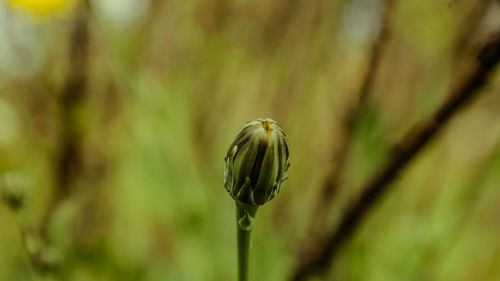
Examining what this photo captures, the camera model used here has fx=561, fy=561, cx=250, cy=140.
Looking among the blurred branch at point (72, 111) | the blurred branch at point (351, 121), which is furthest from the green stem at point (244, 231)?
the blurred branch at point (72, 111)

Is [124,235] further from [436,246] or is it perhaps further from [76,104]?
[436,246]

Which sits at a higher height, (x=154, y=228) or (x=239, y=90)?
(x=239, y=90)

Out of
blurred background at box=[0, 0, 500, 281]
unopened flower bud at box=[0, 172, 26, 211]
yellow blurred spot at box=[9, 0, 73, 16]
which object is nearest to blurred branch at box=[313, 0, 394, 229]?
blurred background at box=[0, 0, 500, 281]

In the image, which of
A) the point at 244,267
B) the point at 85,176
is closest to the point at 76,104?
the point at 85,176

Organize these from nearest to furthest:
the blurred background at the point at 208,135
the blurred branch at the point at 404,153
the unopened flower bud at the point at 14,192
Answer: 1. the blurred branch at the point at 404,153
2. the unopened flower bud at the point at 14,192
3. the blurred background at the point at 208,135

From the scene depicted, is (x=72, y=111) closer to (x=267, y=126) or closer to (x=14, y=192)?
(x=14, y=192)

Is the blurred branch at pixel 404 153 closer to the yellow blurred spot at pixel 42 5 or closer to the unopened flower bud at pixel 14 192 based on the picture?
the unopened flower bud at pixel 14 192
